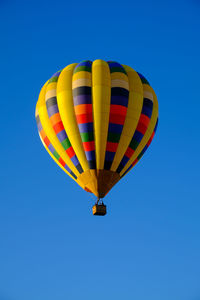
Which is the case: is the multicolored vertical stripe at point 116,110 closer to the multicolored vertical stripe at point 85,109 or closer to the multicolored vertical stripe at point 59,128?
the multicolored vertical stripe at point 85,109

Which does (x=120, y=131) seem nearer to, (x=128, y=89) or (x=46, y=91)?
(x=128, y=89)

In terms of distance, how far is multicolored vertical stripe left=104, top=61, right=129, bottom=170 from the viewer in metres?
31.1

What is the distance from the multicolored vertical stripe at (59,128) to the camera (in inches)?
1236

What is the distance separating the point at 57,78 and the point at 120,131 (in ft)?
13.4

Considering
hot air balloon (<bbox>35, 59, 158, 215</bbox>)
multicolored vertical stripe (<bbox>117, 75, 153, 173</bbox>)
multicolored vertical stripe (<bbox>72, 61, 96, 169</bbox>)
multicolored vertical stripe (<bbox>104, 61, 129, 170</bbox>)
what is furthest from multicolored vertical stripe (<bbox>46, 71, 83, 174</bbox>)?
multicolored vertical stripe (<bbox>117, 75, 153, 173</bbox>)

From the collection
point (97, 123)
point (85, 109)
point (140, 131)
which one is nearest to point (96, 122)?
point (97, 123)

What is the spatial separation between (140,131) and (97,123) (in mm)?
2069

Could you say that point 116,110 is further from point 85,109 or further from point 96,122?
point 85,109

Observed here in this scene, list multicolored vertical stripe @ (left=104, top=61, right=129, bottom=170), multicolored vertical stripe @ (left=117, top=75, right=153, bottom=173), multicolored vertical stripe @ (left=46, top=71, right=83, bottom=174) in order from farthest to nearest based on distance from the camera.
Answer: multicolored vertical stripe @ (left=117, top=75, right=153, bottom=173)
multicolored vertical stripe @ (left=46, top=71, right=83, bottom=174)
multicolored vertical stripe @ (left=104, top=61, right=129, bottom=170)

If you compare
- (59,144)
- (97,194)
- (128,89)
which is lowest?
(97,194)

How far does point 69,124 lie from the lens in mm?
31344

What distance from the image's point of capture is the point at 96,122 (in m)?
31.2

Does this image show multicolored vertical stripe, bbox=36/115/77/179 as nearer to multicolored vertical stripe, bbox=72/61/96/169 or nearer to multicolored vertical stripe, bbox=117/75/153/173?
multicolored vertical stripe, bbox=72/61/96/169

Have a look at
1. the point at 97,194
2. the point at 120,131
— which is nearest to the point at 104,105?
the point at 120,131
